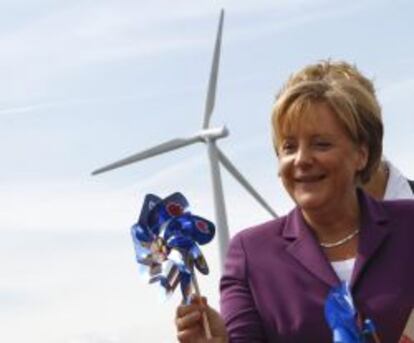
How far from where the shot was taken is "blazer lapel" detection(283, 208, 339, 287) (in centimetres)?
453

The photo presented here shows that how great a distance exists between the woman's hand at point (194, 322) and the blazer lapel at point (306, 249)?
1.62ft

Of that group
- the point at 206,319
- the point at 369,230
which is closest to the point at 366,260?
the point at 369,230

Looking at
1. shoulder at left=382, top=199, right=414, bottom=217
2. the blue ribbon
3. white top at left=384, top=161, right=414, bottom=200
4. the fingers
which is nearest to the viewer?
the blue ribbon

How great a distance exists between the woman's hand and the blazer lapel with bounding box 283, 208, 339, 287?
19.5 inches

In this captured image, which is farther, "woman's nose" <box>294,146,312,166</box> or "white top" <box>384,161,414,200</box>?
"white top" <box>384,161,414,200</box>

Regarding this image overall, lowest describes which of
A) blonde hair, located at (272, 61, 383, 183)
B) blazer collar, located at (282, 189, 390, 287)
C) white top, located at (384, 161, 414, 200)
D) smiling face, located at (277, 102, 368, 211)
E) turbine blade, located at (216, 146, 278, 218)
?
blazer collar, located at (282, 189, 390, 287)

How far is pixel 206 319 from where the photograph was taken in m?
4.32

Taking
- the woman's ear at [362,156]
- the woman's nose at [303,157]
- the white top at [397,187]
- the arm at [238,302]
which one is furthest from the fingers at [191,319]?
the white top at [397,187]

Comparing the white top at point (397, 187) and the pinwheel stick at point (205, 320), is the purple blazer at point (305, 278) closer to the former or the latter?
the pinwheel stick at point (205, 320)

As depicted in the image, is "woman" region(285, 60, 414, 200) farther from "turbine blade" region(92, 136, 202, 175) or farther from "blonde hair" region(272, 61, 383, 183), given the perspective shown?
"turbine blade" region(92, 136, 202, 175)

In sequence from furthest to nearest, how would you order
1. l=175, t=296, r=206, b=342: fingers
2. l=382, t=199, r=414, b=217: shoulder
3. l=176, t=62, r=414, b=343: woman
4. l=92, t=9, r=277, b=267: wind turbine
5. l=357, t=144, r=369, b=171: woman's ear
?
l=92, t=9, r=277, b=267: wind turbine → l=382, t=199, r=414, b=217: shoulder → l=357, t=144, r=369, b=171: woman's ear → l=176, t=62, r=414, b=343: woman → l=175, t=296, r=206, b=342: fingers

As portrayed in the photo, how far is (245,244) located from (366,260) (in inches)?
21.5

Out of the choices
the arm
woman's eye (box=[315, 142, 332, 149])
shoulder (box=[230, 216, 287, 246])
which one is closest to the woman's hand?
the arm

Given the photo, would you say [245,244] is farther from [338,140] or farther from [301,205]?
[338,140]
